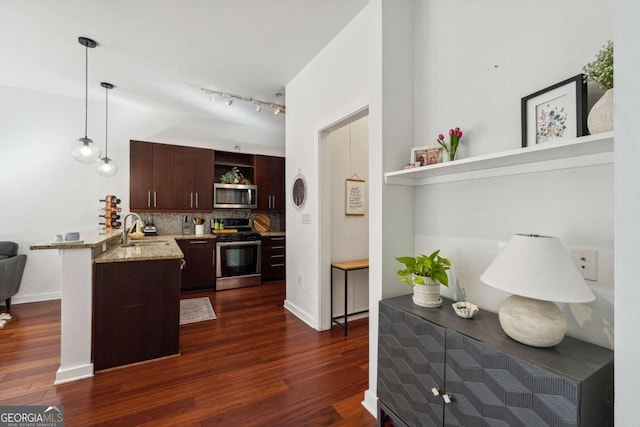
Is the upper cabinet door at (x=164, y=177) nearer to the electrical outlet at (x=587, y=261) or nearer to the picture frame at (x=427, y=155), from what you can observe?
the picture frame at (x=427, y=155)

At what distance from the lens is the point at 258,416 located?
168cm

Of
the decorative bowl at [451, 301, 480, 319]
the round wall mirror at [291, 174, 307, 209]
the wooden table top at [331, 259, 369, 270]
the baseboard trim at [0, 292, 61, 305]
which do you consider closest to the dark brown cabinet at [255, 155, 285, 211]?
the round wall mirror at [291, 174, 307, 209]

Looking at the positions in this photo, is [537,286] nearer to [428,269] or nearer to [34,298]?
[428,269]

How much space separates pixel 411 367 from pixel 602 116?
131 centimetres

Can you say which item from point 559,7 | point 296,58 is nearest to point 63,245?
point 296,58

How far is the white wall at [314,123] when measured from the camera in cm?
245

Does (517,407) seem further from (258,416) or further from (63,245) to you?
(63,245)

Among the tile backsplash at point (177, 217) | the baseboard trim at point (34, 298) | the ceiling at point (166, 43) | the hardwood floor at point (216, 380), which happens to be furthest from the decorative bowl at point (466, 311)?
the baseboard trim at point (34, 298)

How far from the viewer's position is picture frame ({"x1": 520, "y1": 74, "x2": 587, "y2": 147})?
3.40 feet

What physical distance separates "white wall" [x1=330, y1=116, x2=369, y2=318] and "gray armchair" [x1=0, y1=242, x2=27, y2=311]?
3889 mm

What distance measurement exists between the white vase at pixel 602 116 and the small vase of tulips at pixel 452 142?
568mm

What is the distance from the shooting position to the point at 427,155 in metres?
1.60

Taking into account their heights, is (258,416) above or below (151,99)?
below

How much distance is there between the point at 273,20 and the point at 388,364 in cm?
287
